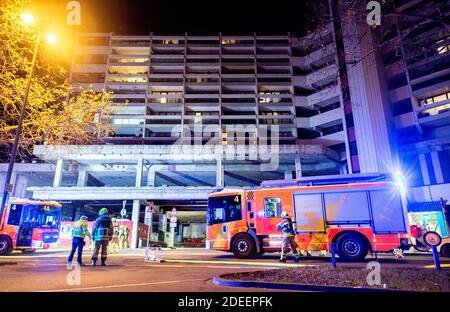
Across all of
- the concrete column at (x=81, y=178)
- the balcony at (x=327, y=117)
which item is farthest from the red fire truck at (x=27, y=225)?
the balcony at (x=327, y=117)

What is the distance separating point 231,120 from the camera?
4825cm

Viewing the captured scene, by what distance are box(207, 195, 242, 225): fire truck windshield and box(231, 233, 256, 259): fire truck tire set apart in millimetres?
864

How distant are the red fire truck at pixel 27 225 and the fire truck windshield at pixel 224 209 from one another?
1087cm

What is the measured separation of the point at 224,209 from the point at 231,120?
117 ft

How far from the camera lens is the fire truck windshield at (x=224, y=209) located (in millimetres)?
13391

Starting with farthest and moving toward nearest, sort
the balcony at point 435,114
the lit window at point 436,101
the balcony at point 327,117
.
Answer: the balcony at point 327,117, the lit window at point 436,101, the balcony at point 435,114

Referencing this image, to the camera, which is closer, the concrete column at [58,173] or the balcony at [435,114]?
the balcony at [435,114]

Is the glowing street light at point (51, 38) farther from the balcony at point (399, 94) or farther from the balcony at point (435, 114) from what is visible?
the balcony at point (399, 94)

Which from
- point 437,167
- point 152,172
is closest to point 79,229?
point 152,172

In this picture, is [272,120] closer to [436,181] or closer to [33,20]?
[436,181]

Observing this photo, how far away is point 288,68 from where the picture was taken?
50.3 metres

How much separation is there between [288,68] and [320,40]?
43.1 metres
